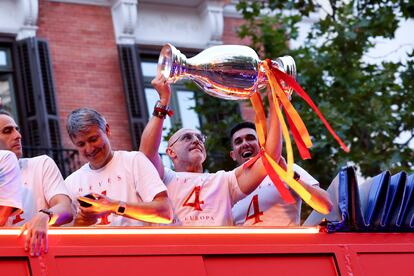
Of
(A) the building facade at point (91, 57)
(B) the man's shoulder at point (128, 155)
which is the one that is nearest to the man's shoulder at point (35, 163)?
(B) the man's shoulder at point (128, 155)

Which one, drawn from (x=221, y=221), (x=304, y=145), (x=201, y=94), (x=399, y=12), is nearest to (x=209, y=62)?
(x=304, y=145)

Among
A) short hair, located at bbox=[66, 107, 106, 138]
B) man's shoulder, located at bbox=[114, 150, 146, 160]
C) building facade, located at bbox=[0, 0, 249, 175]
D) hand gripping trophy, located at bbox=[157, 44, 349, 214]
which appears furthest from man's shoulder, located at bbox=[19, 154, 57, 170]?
building facade, located at bbox=[0, 0, 249, 175]

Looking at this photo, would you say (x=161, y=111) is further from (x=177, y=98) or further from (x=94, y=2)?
(x=94, y=2)

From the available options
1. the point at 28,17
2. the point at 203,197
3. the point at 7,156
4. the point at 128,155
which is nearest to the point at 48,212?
the point at 7,156

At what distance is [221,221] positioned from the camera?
18.5 ft

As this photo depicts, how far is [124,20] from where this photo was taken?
49.6 feet

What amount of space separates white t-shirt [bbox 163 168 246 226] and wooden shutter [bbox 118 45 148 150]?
29.1 ft

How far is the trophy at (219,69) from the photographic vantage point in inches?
195

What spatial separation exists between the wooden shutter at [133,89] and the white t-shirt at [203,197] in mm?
8861

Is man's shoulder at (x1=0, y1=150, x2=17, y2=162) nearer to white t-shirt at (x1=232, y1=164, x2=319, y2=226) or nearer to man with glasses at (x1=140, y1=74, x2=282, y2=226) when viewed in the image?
man with glasses at (x1=140, y1=74, x2=282, y2=226)

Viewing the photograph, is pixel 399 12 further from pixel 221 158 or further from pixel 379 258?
pixel 379 258

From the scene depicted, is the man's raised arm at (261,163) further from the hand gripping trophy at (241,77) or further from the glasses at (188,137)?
the glasses at (188,137)

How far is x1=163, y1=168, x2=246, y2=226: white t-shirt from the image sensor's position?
5668 millimetres

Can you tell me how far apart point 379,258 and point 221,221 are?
1065 mm
